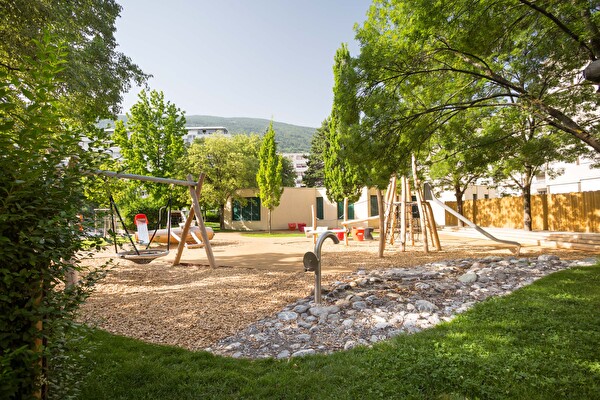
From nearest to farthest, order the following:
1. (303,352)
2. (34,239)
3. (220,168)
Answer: (34,239) < (303,352) < (220,168)

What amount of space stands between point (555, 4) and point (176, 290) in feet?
27.3

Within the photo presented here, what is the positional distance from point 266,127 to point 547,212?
487ft

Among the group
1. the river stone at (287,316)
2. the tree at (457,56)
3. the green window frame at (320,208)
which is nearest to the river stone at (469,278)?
the tree at (457,56)

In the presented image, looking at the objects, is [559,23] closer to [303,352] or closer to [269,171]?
[303,352]

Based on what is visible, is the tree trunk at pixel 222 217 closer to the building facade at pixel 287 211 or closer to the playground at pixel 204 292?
the building facade at pixel 287 211

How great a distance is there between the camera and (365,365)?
2.94 meters

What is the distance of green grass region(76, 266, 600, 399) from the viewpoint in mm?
2492

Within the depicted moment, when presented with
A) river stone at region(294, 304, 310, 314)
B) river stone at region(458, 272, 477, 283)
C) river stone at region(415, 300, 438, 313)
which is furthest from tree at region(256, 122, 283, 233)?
river stone at region(415, 300, 438, 313)

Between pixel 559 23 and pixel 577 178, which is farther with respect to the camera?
pixel 577 178

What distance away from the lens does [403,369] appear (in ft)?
9.11

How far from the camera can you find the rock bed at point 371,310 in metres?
3.70

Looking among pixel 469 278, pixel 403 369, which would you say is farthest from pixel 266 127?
pixel 403 369

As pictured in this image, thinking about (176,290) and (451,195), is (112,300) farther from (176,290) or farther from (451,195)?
(451,195)

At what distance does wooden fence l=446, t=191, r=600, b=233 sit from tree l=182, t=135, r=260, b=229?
50.4 feet
